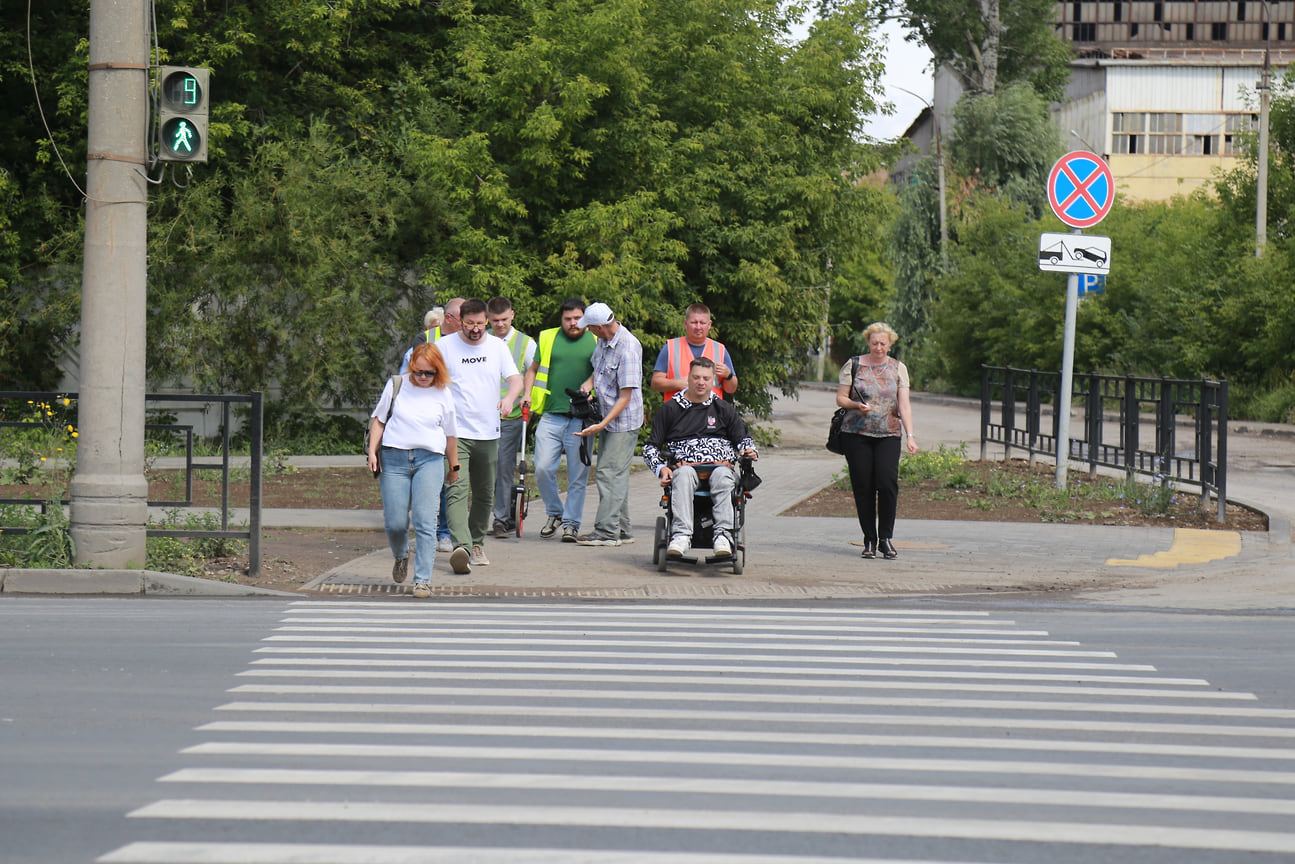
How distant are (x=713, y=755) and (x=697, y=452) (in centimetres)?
541

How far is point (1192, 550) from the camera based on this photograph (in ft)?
40.8

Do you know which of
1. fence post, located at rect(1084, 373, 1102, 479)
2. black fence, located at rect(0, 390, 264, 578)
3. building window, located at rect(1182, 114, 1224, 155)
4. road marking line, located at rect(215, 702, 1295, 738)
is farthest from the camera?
building window, located at rect(1182, 114, 1224, 155)

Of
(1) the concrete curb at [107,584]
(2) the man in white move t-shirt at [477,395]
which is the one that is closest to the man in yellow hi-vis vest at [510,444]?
(2) the man in white move t-shirt at [477,395]

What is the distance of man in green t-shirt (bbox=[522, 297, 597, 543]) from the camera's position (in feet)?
41.1

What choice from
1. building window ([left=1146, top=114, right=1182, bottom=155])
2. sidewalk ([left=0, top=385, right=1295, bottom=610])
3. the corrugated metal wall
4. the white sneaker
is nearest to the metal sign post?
sidewalk ([left=0, top=385, right=1295, bottom=610])

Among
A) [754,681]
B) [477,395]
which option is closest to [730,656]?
[754,681]

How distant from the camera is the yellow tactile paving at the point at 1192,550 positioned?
11.8 m

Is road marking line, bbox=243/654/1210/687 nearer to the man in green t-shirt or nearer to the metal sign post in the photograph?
the man in green t-shirt

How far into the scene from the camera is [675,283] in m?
21.2

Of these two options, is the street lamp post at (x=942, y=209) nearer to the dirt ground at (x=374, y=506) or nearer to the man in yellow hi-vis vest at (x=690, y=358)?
the dirt ground at (x=374, y=506)

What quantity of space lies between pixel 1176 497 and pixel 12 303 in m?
16.3

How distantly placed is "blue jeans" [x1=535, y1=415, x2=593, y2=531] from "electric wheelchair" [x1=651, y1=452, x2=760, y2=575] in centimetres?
153

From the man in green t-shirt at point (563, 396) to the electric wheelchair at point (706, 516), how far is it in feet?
5.15

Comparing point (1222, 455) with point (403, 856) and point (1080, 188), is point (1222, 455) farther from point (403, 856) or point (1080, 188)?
point (403, 856)
